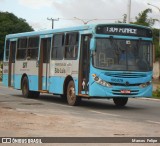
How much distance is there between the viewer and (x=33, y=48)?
78.0ft

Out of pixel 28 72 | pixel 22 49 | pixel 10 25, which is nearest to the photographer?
pixel 28 72

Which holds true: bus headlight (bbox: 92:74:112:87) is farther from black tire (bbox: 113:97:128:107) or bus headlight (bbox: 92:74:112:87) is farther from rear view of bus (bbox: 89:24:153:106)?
black tire (bbox: 113:97:128:107)

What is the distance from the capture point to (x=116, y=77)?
1831 cm

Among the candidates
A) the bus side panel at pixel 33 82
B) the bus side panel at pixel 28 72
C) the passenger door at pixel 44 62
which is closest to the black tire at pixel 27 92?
the bus side panel at pixel 28 72

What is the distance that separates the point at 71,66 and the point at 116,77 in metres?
2.26

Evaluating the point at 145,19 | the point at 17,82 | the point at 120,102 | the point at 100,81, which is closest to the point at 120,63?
the point at 100,81

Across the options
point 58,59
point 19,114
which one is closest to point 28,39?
point 58,59

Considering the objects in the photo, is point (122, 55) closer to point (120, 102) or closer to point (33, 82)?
point (120, 102)

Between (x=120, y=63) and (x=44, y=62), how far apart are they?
520cm

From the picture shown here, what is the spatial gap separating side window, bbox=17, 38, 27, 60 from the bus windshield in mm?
7161

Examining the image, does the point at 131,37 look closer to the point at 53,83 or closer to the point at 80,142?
the point at 53,83

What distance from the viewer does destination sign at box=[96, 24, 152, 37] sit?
1852cm

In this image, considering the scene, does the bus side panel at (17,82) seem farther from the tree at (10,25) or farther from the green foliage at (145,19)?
the tree at (10,25)

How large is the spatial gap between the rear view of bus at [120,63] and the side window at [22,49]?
23.4 ft
